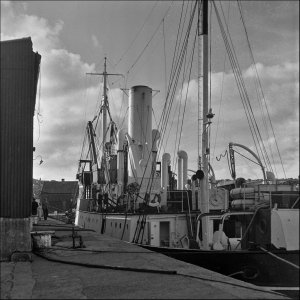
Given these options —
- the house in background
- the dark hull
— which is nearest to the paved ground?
the dark hull

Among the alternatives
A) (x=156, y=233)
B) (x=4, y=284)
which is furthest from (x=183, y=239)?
(x=4, y=284)

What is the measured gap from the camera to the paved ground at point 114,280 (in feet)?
24.0

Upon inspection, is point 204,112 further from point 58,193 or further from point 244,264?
point 58,193

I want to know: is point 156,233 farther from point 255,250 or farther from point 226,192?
point 255,250

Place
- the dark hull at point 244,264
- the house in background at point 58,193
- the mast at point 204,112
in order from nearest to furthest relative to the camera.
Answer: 1. the dark hull at point 244,264
2. the mast at point 204,112
3. the house in background at point 58,193

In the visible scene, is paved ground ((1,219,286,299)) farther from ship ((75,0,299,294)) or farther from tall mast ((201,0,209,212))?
tall mast ((201,0,209,212))

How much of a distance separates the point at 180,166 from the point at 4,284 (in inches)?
845

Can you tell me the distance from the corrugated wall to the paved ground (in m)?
1.64

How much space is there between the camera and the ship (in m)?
12.4

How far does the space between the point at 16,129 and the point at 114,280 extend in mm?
5039

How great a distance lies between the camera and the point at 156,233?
62.6ft

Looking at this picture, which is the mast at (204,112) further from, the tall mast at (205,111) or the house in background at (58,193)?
the house in background at (58,193)

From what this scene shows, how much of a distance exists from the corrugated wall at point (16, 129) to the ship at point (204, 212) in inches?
254

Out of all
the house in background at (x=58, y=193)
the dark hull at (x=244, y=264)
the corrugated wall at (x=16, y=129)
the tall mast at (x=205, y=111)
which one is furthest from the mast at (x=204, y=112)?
the house in background at (x=58, y=193)
